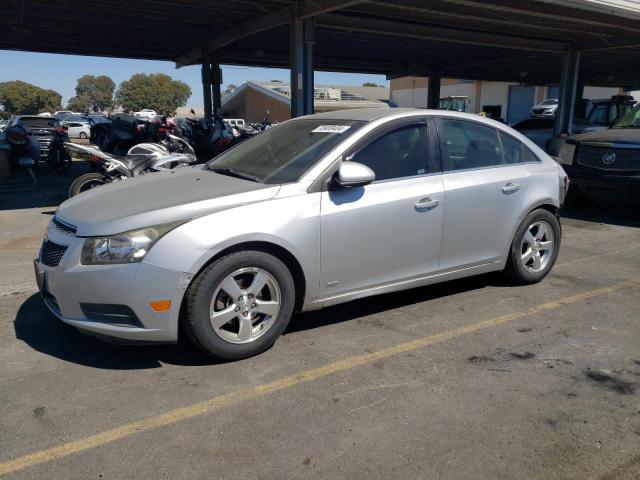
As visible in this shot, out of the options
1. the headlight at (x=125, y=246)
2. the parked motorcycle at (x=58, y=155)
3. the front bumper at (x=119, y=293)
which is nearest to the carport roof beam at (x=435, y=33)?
the parked motorcycle at (x=58, y=155)

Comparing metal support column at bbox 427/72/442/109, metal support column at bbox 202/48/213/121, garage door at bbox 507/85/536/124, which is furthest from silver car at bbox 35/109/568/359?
garage door at bbox 507/85/536/124

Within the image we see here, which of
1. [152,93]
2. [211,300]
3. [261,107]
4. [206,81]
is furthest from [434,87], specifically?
[152,93]

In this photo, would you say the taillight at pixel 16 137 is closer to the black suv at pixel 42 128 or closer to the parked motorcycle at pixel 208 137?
the black suv at pixel 42 128

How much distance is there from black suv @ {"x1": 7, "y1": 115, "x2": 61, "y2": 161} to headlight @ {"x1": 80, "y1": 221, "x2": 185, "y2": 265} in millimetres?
13439

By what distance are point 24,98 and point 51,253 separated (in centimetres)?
10324

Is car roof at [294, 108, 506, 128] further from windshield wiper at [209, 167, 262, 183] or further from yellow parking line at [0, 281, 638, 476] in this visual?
yellow parking line at [0, 281, 638, 476]

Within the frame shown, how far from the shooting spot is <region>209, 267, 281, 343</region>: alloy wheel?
338 centimetres

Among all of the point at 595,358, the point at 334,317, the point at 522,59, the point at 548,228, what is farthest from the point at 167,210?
the point at 522,59

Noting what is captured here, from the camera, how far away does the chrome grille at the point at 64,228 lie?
3.43m

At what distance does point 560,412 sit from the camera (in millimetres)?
2961

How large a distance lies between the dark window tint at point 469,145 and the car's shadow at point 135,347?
1.18m

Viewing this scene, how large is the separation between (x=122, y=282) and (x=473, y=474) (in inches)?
84.3

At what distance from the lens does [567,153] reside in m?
8.70

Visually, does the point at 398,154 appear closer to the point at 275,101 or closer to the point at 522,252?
the point at 522,252
